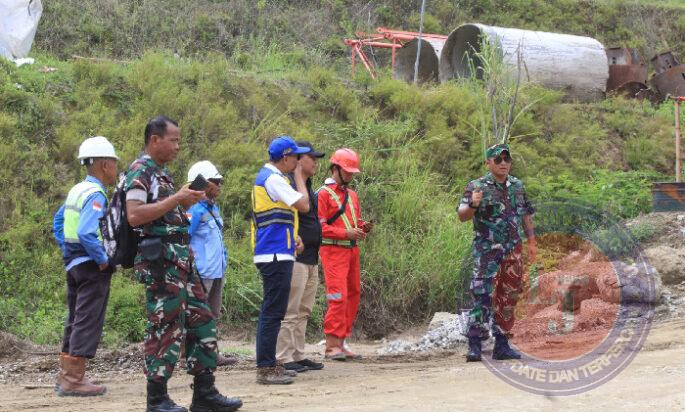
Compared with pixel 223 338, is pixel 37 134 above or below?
above

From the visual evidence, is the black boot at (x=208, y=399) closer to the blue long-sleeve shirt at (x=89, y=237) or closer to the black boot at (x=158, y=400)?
the black boot at (x=158, y=400)

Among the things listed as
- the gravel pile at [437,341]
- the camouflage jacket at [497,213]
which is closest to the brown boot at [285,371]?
the camouflage jacket at [497,213]

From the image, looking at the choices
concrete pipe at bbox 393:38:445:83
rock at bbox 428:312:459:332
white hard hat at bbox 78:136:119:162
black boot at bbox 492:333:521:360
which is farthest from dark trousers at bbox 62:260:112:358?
concrete pipe at bbox 393:38:445:83

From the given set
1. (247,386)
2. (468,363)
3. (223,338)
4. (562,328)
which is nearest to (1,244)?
(223,338)

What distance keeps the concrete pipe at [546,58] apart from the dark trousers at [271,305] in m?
10.2

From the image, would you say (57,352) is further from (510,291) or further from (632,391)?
(632,391)

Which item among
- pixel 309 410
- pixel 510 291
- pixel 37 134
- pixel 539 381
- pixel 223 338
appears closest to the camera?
pixel 309 410

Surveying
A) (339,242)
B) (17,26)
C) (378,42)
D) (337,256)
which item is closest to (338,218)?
(339,242)

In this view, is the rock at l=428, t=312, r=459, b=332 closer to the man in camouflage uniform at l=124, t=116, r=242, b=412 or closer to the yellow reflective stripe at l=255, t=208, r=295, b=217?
the yellow reflective stripe at l=255, t=208, r=295, b=217

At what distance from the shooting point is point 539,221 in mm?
8859

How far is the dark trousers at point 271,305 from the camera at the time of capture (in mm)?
6023

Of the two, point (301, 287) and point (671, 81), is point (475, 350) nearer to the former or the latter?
point (301, 287)

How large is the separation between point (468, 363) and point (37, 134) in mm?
6335

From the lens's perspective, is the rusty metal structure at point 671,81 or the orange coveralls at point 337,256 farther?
the rusty metal structure at point 671,81
